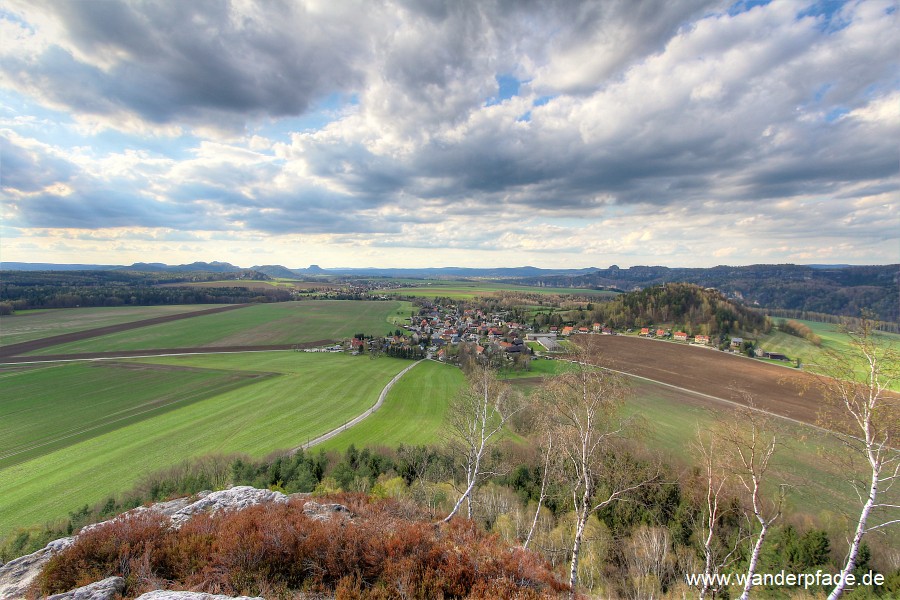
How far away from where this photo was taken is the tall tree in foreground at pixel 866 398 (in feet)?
28.7

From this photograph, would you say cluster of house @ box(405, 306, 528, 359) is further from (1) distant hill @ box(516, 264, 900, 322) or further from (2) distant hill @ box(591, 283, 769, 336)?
(1) distant hill @ box(516, 264, 900, 322)

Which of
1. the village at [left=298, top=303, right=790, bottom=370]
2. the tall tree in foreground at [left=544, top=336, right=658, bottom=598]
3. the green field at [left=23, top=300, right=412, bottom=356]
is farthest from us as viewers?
the village at [left=298, top=303, right=790, bottom=370]

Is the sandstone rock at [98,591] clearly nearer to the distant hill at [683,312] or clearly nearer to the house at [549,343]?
the house at [549,343]

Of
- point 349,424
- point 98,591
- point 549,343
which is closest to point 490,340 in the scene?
point 549,343

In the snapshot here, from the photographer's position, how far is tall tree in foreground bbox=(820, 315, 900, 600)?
875 cm

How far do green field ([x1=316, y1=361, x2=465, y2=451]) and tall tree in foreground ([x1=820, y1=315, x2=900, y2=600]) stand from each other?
89.3 ft

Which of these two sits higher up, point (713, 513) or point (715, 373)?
point (713, 513)

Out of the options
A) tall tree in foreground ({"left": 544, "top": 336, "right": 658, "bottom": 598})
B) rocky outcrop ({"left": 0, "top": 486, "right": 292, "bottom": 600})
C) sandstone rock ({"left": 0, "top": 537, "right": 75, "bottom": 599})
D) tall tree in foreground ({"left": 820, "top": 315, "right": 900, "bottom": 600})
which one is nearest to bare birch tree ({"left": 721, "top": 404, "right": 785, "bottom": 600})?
tall tree in foreground ({"left": 820, "top": 315, "right": 900, "bottom": 600})

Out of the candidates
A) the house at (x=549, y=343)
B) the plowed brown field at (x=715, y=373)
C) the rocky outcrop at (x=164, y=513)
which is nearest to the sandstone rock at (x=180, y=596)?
the rocky outcrop at (x=164, y=513)

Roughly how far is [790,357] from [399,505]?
7924 centimetres

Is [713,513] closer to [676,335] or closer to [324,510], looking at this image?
[324,510]

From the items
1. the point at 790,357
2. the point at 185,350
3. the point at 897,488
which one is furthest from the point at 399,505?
the point at 790,357

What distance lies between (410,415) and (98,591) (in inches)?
1353

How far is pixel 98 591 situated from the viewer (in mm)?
6418
